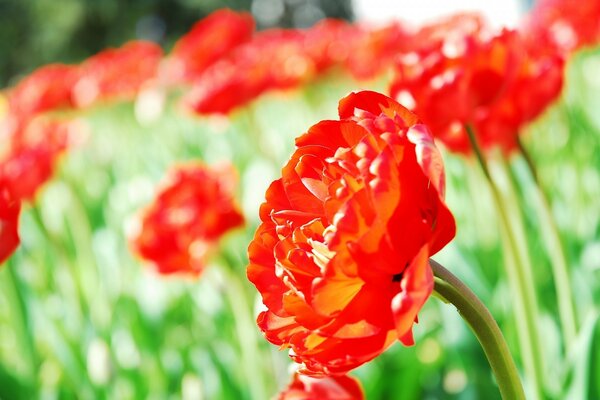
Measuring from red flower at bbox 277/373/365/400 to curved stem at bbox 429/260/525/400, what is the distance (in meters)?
0.15

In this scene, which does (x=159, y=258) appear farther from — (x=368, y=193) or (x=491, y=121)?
(x=368, y=193)

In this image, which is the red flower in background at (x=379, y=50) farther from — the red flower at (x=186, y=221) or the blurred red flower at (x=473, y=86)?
the blurred red flower at (x=473, y=86)

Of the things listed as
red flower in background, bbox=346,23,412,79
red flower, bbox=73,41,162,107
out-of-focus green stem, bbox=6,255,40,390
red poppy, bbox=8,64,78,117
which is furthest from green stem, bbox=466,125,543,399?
red flower, bbox=73,41,162,107

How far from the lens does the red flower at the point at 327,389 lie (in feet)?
1.87

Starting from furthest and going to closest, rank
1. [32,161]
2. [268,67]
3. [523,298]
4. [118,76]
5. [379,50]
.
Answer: [118,76] → [379,50] → [268,67] → [32,161] → [523,298]

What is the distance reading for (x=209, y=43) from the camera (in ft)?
10.6

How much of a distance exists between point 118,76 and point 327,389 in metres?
3.39

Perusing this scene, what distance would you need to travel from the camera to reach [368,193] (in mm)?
404

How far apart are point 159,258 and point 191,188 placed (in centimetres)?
13

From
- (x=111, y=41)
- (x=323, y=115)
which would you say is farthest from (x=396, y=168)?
(x=111, y=41)

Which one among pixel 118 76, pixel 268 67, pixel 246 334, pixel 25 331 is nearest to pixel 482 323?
pixel 246 334

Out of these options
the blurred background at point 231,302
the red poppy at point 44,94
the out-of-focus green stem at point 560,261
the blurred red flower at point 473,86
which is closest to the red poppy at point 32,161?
the blurred background at point 231,302

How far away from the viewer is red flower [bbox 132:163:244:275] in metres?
1.24

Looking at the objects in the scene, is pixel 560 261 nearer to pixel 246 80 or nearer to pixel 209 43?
pixel 246 80
